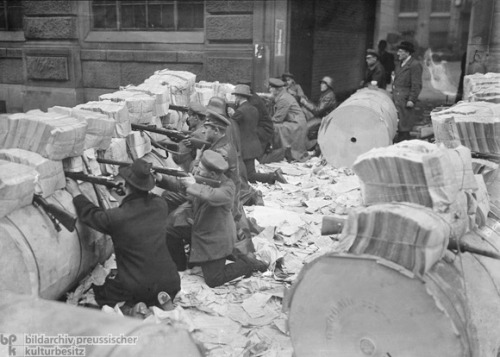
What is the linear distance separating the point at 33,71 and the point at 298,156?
7.27 meters

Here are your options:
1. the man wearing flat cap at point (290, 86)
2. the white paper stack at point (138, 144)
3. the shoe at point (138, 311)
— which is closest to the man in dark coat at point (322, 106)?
the man wearing flat cap at point (290, 86)

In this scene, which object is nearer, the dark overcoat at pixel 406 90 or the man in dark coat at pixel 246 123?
the man in dark coat at pixel 246 123

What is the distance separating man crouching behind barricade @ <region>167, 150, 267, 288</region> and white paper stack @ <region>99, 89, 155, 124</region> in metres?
1.36

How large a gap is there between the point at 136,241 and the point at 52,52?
1030cm

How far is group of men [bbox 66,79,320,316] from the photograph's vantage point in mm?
4242

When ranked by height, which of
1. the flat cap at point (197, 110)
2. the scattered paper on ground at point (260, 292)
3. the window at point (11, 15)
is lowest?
the scattered paper on ground at point (260, 292)

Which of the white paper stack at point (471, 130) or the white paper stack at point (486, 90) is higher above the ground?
the white paper stack at point (486, 90)

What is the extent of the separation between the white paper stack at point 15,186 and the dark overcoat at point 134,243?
1.83 ft

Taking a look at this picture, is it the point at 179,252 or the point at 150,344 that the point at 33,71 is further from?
the point at 150,344

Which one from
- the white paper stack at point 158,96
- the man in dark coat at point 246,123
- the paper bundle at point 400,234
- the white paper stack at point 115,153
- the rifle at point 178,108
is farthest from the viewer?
the man in dark coat at point 246,123

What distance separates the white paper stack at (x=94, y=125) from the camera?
4.83m

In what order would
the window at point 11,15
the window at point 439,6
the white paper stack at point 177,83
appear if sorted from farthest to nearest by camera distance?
1. the window at point 439,6
2. the window at point 11,15
3. the white paper stack at point 177,83

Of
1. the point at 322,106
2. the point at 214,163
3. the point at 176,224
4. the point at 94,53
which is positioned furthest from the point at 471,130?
the point at 94,53

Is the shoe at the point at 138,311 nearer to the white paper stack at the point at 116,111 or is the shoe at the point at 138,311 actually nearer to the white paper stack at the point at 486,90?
the white paper stack at the point at 116,111
